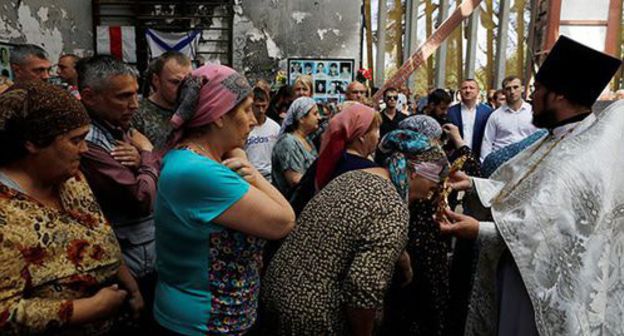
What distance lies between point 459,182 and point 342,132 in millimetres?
759

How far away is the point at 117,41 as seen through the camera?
10508 millimetres

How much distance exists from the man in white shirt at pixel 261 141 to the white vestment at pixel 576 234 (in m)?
2.76

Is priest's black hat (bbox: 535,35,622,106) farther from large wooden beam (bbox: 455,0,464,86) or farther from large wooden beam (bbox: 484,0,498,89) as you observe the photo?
large wooden beam (bbox: 455,0,464,86)

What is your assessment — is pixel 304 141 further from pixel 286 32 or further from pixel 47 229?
pixel 286 32

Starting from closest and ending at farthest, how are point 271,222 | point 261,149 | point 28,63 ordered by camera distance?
point 271,222
point 28,63
point 261,149

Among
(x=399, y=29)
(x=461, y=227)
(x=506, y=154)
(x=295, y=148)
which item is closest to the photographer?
(x=461, y=227)

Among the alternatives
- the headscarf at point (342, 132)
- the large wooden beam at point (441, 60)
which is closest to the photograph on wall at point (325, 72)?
the headscarf at point (342, 132)

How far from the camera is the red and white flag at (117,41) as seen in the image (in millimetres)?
10422

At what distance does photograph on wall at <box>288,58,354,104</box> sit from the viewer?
9547 mm

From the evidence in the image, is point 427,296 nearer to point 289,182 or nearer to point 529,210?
point 529,210

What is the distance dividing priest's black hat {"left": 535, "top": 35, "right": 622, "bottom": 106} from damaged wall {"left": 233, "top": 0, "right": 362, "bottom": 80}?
8613mm

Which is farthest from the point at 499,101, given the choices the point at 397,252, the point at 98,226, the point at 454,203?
the point at 98,226

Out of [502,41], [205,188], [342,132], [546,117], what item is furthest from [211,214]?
[502,41]

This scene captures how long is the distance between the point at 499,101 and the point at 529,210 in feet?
24.7
